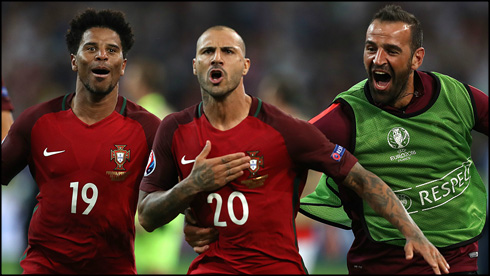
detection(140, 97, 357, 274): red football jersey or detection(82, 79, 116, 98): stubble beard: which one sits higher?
detection(82, 79, 116, 98): stubble beard

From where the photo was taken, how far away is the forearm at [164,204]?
12.5 feet

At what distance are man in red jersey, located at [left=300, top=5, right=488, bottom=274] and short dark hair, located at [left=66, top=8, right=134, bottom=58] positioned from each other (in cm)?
146

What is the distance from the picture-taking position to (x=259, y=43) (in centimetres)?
1214

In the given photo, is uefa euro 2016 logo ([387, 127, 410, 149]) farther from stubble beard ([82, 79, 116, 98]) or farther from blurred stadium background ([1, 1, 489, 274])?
blurred stadium background ([1, 1, 489, 274])

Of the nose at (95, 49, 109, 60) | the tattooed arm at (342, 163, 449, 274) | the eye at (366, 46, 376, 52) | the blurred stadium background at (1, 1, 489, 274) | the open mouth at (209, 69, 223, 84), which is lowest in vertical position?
the tattooed arm at (342, 163, 449, 274)

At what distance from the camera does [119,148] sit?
4422mm

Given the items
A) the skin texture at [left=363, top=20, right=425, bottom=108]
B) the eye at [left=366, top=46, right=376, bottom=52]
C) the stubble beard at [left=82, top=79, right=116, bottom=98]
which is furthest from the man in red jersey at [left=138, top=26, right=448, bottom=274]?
the eye at [left=366, top=46, right=376, bottom=52]

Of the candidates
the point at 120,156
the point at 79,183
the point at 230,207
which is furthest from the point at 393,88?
the point at 79,183

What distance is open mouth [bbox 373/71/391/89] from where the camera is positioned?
448 centimetres

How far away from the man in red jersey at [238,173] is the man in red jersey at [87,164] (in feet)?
1.27

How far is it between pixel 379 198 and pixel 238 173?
0.85 meters

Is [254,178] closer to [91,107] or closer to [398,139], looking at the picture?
[398,139]

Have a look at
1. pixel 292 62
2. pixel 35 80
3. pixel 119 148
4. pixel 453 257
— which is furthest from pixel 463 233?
pixel 35 80

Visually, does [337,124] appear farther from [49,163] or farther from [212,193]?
[49,163]
